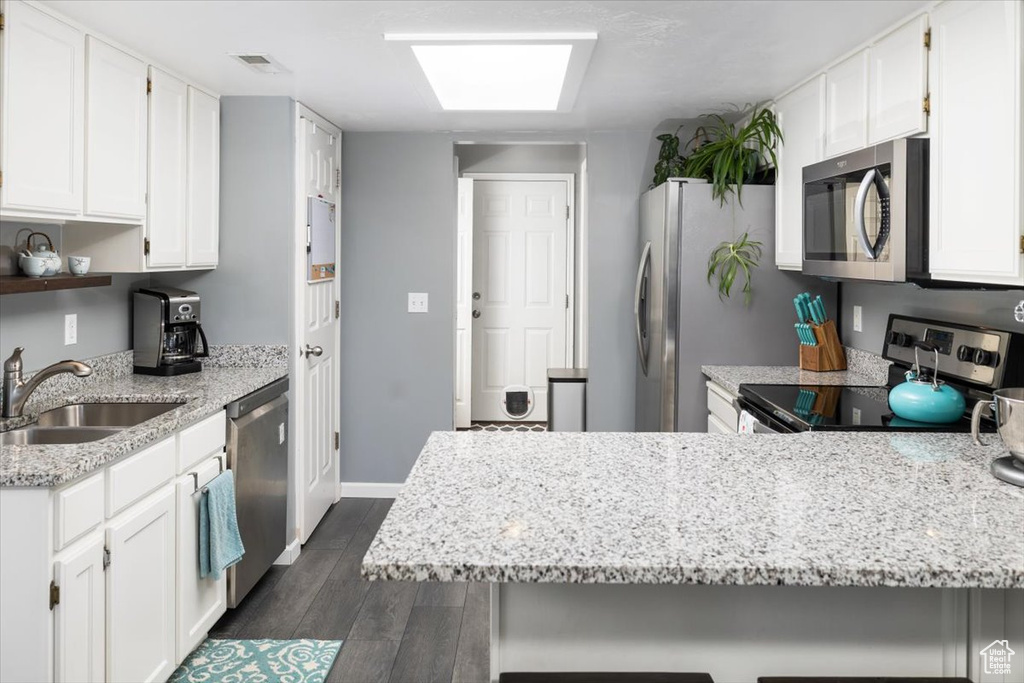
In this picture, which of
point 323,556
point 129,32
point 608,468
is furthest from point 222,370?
point 608,468

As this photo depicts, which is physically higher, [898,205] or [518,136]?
[518,136]

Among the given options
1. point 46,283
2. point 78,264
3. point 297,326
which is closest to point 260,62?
point 78,264

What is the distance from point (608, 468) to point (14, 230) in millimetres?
2186

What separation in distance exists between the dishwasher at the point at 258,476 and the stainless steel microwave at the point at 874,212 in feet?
7.51

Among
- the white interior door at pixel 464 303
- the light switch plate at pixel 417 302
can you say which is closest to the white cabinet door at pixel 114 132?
the light switch plate at pixel 417 302

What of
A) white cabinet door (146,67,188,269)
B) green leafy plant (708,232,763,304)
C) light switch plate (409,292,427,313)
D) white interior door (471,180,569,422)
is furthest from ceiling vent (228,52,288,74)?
white interior door (471,180,569,422)

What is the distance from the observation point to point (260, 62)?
2998 millimetres

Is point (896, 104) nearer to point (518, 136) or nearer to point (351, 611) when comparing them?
point (518, 136)

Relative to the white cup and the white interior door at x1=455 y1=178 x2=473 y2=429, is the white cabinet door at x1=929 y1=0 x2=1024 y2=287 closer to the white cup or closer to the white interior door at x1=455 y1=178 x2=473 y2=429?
the white cup

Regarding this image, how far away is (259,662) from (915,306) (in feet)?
8.84

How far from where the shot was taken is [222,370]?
3562 mm

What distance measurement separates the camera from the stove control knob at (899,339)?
2896 millimetres

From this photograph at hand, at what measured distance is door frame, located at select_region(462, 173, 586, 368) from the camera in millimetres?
6160

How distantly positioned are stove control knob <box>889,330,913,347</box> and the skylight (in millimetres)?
1539
